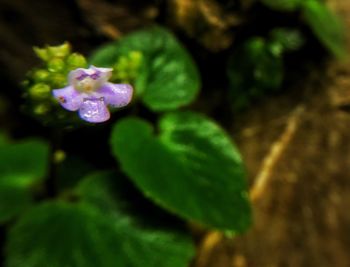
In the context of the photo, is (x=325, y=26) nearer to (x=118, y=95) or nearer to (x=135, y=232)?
(x=135, y=232)

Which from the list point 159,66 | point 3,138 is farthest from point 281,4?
point 3,138

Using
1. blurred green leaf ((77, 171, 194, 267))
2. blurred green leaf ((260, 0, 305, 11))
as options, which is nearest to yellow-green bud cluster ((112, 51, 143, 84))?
blurred green leaf ((77, 171, 194, 267))

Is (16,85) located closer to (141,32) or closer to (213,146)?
(141,32)

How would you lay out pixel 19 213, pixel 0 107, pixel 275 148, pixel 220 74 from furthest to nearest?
1. pixel 0 107
2. pixel 220 74
3. pixel 275 148
4. pixel 19 213

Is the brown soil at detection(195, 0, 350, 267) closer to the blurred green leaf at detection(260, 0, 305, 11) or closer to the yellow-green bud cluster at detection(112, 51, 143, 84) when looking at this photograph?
the blurred green leaf at detection(260, 0, 305, 11)

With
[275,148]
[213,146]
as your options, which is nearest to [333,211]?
[275,148]
